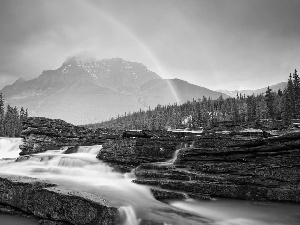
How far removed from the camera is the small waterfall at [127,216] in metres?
14.2

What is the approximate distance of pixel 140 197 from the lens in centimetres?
1828

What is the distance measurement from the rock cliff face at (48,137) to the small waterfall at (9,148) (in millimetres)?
15629

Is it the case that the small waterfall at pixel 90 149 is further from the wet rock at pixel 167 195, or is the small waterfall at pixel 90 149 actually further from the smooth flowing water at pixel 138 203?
the wet rock at pixel 167 195

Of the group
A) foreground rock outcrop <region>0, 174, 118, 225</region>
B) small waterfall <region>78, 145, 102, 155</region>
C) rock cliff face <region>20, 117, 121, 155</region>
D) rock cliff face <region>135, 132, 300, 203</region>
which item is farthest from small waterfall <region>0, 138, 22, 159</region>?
rock cliff face <region>135, 132, 300, 203</region>

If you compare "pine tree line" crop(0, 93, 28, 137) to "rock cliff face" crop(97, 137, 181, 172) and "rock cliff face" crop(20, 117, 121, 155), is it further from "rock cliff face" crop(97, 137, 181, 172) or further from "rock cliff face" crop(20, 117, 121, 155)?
"rock cliff face" crop(97, 137, 181, 172)

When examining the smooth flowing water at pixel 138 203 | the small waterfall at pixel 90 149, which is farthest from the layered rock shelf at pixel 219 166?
the small waterfall at pixel 90 149

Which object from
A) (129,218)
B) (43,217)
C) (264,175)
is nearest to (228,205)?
(264,175)

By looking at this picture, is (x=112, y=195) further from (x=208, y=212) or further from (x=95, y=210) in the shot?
Answer: (x=208, y=212)

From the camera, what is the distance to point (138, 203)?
1694 cm

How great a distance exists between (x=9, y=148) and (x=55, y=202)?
51.7 meters

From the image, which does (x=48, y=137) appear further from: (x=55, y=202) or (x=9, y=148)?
(x=55, y=202)

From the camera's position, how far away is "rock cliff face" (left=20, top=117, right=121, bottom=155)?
39103mm

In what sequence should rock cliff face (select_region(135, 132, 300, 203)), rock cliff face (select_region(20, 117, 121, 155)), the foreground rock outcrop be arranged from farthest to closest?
rock cliff face (select_region(20, 117, 121, 155)) → rock cliff face (select_region(135, 132, 300, 203)) → the foreground rock outcrop

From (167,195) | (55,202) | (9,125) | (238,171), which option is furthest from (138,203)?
(9,125)
